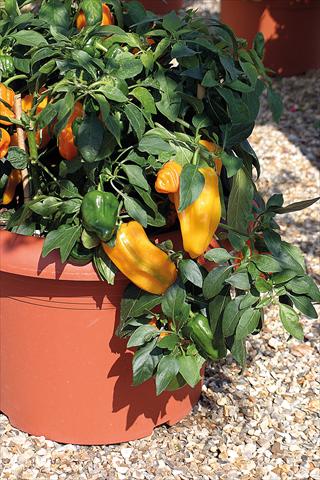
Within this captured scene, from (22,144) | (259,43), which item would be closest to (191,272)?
(22,144)

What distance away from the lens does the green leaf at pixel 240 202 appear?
1.85 meters

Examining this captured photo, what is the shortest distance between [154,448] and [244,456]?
0.23 metres

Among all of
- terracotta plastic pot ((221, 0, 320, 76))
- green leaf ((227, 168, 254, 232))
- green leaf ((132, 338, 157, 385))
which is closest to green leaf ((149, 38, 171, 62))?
green leaf ((227, 168, 254, 232))

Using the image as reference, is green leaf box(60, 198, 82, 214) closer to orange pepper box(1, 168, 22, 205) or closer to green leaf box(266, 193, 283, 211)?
orange pepper box(1, 168, 22, 205)

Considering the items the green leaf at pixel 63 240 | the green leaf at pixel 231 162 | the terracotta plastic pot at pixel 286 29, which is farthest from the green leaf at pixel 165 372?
the terracotta plastic pot at pixel 286 29

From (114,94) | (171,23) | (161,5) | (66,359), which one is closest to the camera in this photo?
(114,94)

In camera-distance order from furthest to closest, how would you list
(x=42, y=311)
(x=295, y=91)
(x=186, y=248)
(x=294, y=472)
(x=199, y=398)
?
1. (x=295, y=91)
2. (x=199, y=398)
3. (x=294, y=472)
4. (x=42, y=311)
5. (x=186, y=248)

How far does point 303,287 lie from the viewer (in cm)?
177

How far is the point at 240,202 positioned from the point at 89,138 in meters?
0.37

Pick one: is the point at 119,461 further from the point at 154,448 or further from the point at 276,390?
the point at 276,390

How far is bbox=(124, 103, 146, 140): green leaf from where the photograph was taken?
1719 millimetres

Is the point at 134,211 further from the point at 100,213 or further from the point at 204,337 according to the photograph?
the point at 204,337

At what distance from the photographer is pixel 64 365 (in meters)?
2.00

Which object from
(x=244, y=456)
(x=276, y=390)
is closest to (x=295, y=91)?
(x=276, y=390)
